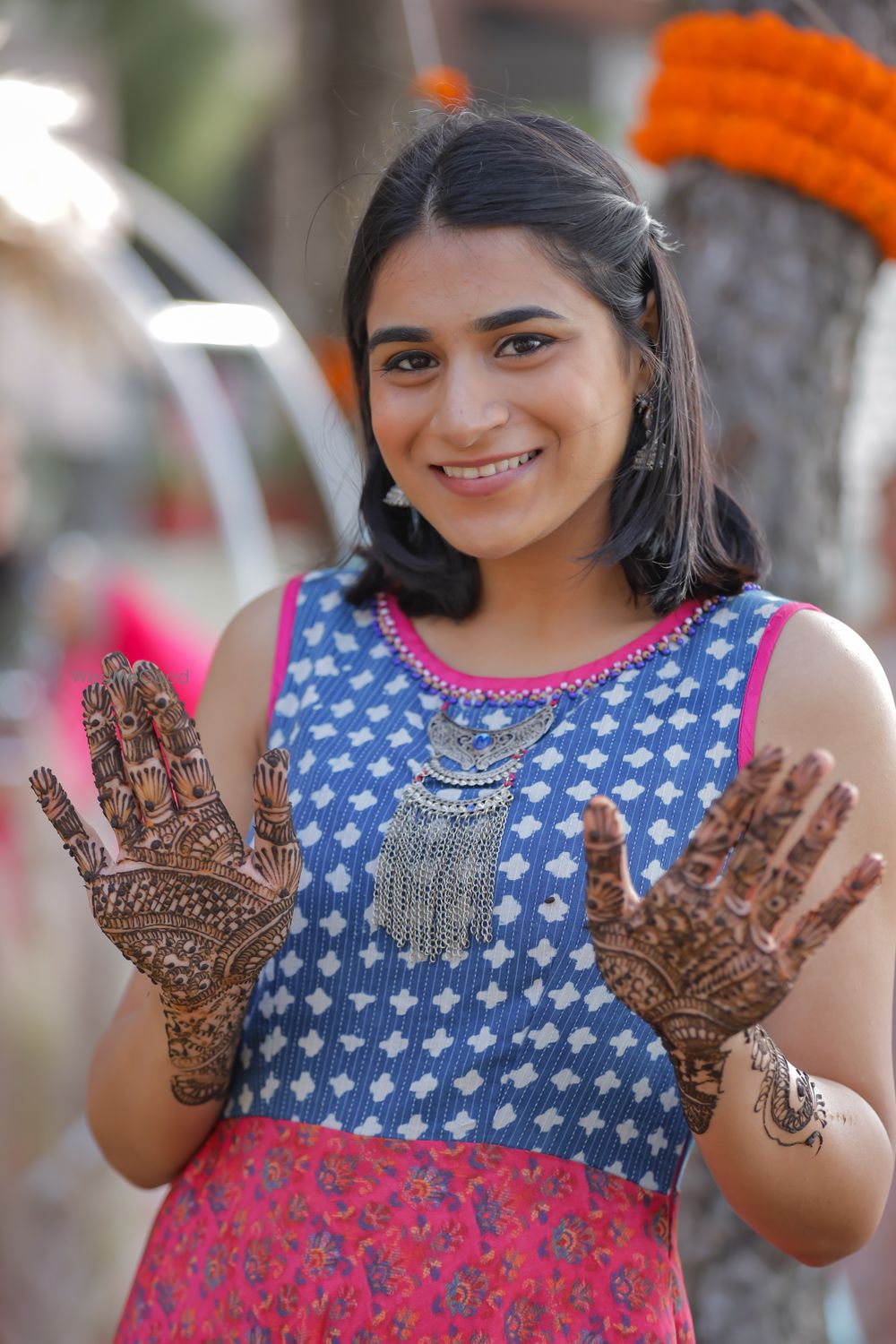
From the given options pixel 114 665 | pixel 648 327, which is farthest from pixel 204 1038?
pixel 648 327

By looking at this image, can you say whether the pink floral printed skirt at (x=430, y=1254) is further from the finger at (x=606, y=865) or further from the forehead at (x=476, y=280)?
the forehead at (x=476, y=280)

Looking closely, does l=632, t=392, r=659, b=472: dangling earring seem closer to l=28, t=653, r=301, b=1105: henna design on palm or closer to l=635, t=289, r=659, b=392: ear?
l=635, t=289, r=659, b=392: ear

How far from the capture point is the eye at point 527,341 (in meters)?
1.41

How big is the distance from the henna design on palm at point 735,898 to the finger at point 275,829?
26 centimetres

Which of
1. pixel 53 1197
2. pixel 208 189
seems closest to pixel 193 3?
pixel 208 189

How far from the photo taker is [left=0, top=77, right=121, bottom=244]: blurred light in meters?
3.98

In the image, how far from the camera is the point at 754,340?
226 cm

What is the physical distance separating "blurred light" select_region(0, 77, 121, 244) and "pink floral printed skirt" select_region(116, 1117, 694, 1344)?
3.26m

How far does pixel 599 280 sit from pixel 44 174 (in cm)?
306

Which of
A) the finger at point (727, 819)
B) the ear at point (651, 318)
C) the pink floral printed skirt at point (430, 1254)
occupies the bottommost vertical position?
the pink floral printed skirt at point (430, 1254)

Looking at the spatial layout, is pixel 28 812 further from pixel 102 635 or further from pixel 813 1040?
pixel 813 1040

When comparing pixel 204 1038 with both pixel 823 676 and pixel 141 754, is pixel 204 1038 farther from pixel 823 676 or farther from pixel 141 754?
pixel 823 676

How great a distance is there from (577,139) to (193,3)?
12737 mm

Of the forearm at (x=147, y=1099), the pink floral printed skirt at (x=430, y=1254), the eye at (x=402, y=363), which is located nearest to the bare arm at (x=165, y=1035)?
the forearm at (x=147, y=1099)
